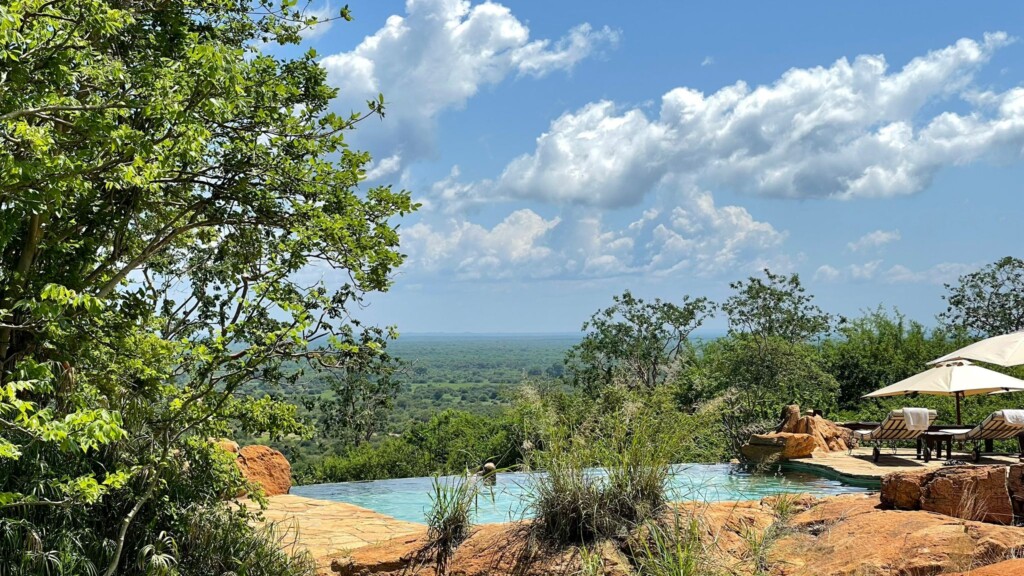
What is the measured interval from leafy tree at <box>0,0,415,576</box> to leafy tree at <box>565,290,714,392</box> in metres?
12.5

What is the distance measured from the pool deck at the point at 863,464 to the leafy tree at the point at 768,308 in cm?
569

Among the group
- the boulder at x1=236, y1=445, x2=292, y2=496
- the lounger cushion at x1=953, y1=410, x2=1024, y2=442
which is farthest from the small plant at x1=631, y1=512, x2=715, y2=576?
the lounger cushion at x1=953, y1=410, x2=1024, y2=442

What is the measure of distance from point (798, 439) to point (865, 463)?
1.11m

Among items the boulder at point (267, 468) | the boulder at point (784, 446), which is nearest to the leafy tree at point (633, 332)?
the boulder at point (784, 446)

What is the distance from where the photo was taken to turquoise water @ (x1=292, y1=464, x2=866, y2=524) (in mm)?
6025

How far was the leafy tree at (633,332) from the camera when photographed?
18375 millimetres

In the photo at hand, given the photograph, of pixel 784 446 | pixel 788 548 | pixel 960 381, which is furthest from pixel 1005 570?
pixel 960 381

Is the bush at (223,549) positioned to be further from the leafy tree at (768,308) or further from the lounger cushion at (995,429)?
the leafy tree at (768,308)

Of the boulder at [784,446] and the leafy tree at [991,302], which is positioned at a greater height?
the leafy tree at [991,302]

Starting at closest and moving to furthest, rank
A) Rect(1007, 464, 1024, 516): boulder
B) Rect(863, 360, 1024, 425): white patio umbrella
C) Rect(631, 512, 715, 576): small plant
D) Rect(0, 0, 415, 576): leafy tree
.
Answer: Rect(0, 0, 415, 576): leafy tree, Rect(631, 512, 715, 576): small plant, Rect(1007, 464, 1024, 516): boulder, Rect(863, 360, 1024, 425): white patio umbrella

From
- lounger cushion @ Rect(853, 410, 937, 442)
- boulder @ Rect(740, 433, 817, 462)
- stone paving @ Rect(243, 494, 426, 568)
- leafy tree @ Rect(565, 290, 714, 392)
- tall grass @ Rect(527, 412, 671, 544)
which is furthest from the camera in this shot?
leafy tree @ Rect(565, 290, 714, 392)

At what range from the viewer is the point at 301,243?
17.4ft

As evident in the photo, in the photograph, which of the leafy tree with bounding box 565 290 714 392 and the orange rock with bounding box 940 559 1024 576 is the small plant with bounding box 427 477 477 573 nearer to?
the orange rock with bounding box 940 559 1024 576

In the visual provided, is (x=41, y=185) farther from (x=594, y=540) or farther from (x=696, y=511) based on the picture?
(x=696, y=511)
